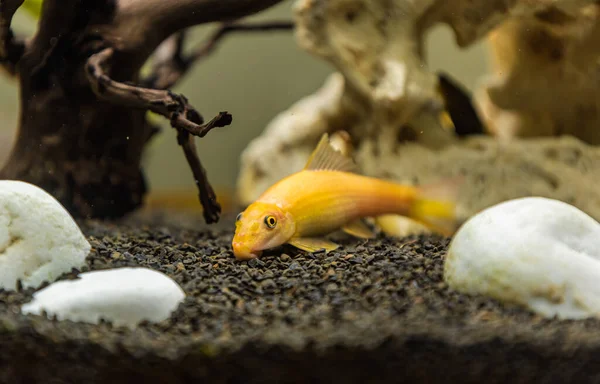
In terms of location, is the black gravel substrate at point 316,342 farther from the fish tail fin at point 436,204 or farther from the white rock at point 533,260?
the fish tail fin at point 436,204

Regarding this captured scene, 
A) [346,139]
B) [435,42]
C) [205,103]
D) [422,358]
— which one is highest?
[435,42]

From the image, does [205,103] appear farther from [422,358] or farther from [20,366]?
[422,358]

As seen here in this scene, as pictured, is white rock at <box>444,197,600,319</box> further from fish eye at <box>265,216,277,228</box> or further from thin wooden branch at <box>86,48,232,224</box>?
thin wooden branch at <box>86,48,232,224</box>

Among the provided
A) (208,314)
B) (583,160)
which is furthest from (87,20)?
(583,160)

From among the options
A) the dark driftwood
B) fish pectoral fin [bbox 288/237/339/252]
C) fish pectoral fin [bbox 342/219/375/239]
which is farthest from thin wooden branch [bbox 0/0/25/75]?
fish pectoral fin [bbox 342/219/375/239]

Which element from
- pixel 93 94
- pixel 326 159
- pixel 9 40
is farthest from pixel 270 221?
pixel 9 40

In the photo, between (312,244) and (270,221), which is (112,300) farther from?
(312,244)
